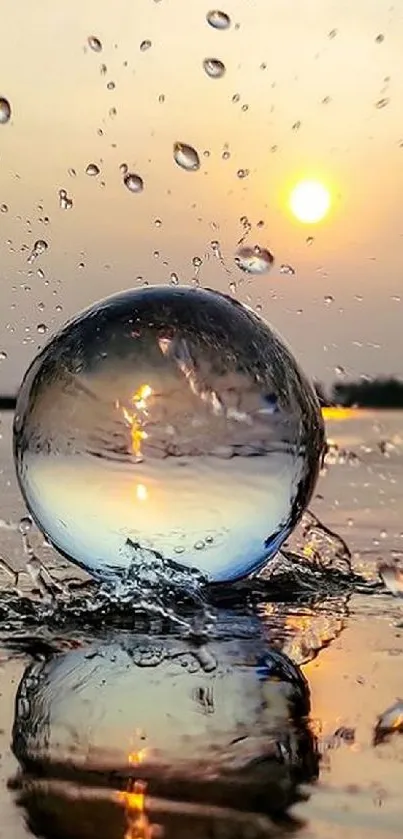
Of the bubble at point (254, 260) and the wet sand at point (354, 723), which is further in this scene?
the bubble at point (254, 260)

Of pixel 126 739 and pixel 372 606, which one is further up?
pixel 126 739

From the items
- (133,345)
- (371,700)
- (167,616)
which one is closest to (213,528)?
(167,616)

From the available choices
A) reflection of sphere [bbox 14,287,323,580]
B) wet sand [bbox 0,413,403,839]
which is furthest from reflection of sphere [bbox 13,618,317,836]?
reflection of sphere [bbox 14,287,323,580]

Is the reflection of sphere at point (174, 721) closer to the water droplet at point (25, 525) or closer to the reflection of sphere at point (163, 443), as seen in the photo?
the reflection of sphere at point (163, 443)

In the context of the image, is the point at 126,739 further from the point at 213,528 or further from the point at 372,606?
the point at 372,606

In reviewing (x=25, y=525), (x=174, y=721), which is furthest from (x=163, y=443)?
(x=25, y=525)

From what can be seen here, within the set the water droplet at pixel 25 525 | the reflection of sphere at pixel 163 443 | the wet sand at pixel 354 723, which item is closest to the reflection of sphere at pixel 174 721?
the wet sand at pixel 354 723
